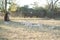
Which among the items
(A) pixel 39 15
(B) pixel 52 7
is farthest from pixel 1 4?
(B) pixel 52 7

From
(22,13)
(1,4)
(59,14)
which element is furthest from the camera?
(59,14)

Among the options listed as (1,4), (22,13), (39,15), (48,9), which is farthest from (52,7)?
(1,4)

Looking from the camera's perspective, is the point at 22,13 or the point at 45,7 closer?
the point at 22,13

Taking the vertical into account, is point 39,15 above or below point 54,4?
below

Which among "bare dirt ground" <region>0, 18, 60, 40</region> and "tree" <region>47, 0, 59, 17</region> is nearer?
"bare dirt ground" <region>0, 18, 60, 40</region>

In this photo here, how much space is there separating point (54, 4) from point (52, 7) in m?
0.93

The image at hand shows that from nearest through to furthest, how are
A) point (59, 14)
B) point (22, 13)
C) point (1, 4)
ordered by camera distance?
point (1, 4), point (22, 13), point (59, 14)

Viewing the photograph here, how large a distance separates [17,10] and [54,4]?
271 inches

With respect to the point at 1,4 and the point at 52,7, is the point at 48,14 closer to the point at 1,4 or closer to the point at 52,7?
the point at 52,7

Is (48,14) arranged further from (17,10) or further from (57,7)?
(17,10)

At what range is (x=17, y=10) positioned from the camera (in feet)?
91.6

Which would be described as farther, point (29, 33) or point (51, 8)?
point (51, 8)

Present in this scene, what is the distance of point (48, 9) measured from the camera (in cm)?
2897

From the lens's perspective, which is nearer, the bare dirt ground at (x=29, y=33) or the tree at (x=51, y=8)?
the bare dirt ground at (x=29, y=33)
